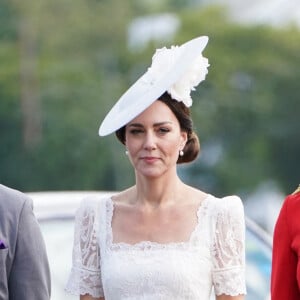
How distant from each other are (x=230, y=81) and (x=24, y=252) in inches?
1853

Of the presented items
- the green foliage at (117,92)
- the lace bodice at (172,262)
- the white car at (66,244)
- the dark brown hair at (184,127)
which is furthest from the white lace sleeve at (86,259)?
the green foliage at (117,92)

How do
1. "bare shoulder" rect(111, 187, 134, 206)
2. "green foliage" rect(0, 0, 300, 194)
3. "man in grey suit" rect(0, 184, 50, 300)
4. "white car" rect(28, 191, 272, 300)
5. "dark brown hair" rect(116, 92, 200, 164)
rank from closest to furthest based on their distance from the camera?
"man in grey suit" rect(0, 184, 50, 300) → "dark brown hair" rect(116, 92, 200, 164) → "bare shoulder" rect(111, 187, 134, 206) → "white car" rect(28, 191, 272, 300) → "green foliage" rect(0, 0, 300, 194)

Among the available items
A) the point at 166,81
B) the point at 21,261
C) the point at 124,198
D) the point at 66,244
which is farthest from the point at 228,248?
the point at 66,244

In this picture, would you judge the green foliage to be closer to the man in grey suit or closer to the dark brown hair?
the dark brown hair

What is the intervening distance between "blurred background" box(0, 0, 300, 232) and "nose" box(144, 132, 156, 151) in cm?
4290

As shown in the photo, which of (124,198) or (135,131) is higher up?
(135,131)

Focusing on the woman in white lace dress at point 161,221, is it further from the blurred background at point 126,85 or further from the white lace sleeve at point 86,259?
the blurred background at point 126,85

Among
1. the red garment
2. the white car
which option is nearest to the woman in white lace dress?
the red garment

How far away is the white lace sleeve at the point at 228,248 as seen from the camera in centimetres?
651

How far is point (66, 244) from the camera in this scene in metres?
8.52

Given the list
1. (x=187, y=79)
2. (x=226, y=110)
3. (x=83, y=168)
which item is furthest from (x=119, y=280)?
(x=226, y=110)

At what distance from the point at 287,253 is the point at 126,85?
44.0 m

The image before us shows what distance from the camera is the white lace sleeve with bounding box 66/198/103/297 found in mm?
6645

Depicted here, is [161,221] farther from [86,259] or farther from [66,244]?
[66,244]
